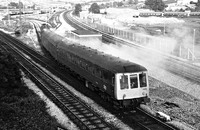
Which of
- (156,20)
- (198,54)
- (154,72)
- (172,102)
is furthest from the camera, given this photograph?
(156,20)

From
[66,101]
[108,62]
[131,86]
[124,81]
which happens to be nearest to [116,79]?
[124,81]

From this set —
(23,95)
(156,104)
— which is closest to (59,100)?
(23,95)

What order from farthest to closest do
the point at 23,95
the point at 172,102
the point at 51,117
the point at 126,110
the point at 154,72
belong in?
1. the point at 154,72
2. the point at 23,95
3. the point at 172,102
4. the point at 126,110
5. the point at 51,117

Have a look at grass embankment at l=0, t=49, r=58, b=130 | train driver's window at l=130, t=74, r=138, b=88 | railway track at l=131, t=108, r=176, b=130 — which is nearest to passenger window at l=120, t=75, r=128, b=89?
train driver's window at l=130, t=74, r=138, b=88

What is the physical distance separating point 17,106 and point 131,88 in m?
6.88

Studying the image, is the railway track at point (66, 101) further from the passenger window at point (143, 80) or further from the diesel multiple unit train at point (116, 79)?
the passenger window at point (143, 80)

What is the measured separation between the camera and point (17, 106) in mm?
17453

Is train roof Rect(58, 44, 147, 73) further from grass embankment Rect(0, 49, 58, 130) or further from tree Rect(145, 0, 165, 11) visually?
tree Rect(145, 0, 165, 11)

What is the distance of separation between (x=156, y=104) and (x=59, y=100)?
638cm

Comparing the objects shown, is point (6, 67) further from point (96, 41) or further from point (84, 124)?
point (96, 41)

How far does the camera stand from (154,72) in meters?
27.2

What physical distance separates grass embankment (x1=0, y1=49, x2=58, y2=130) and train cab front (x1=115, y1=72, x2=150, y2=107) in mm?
4022

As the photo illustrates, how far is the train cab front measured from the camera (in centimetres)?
1655

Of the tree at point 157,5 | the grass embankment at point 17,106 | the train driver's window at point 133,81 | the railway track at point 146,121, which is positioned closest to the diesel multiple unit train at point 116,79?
the train driver's window at point 133,81
